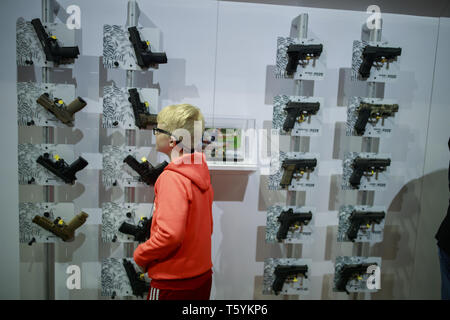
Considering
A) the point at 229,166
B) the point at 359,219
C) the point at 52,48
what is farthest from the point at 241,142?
the point at 52,48

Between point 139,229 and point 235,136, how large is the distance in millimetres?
1051

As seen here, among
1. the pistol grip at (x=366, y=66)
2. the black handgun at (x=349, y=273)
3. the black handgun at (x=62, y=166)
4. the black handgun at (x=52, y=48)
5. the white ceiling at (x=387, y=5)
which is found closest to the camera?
the black handgun at (x=52, y=48)

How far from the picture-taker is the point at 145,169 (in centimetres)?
227

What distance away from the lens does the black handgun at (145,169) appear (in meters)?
2.26

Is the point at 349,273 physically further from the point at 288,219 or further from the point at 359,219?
the point at 288,219

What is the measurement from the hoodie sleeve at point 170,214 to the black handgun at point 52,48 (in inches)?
50.5

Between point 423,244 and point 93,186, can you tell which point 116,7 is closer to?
point 93,186

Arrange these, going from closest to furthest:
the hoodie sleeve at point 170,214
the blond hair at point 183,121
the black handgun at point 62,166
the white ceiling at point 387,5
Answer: the hoodie sleeve at point 170,214
the blond hair at point 183,121
the black handgun at point 62,166
the white ceiling at point 387,5

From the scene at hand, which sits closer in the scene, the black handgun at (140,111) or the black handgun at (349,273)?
the black handgun at (140,111)

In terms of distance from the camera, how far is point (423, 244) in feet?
9.21

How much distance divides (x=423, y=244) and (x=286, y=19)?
2.40m

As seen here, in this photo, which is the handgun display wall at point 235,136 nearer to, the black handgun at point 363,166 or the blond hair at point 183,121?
the black handgun at point 363,166

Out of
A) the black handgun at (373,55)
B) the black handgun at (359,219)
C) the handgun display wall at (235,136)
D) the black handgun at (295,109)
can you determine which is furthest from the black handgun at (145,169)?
the black handgun at (373,55)

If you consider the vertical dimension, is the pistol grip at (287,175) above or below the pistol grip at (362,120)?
below
